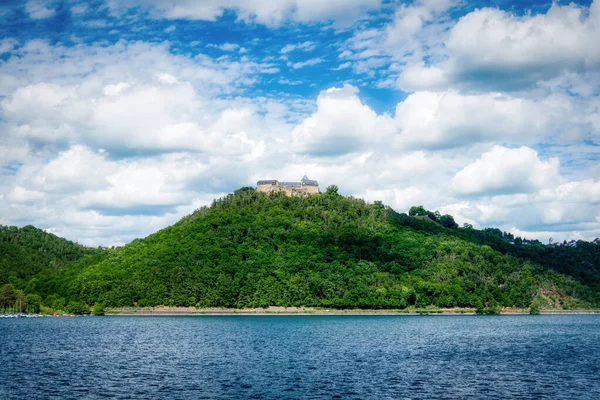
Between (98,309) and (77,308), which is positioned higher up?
(77,308)

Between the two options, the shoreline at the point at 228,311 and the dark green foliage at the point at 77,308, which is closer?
the shoreline at the point at 228,311

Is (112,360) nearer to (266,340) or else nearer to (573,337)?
(266,340)

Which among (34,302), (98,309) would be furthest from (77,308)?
(34,302)

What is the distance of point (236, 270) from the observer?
183 m

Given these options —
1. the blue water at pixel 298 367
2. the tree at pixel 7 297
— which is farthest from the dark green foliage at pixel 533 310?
the tree at pixel 7 297

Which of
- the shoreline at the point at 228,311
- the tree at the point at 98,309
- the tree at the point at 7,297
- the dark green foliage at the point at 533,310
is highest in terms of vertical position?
the tree at the point at 7,297

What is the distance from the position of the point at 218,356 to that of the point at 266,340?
22.8 metres

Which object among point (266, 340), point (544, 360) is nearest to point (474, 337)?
Answer: point (544, 360)

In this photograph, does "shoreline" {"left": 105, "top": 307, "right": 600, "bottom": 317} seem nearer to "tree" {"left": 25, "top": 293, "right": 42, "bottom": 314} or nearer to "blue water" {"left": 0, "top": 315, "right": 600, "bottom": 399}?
"tree" {"left": 25, "top": 293, "right": 42, "bottom": 314}

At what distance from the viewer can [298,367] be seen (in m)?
59.1

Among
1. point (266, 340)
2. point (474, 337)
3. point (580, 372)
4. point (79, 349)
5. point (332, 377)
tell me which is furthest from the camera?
point (474, 337)

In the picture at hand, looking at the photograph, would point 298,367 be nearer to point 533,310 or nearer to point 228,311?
point 228,311

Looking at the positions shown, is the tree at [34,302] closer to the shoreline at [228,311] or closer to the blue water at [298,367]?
the shoreline at [228,311]

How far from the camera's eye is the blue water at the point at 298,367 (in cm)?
4519
